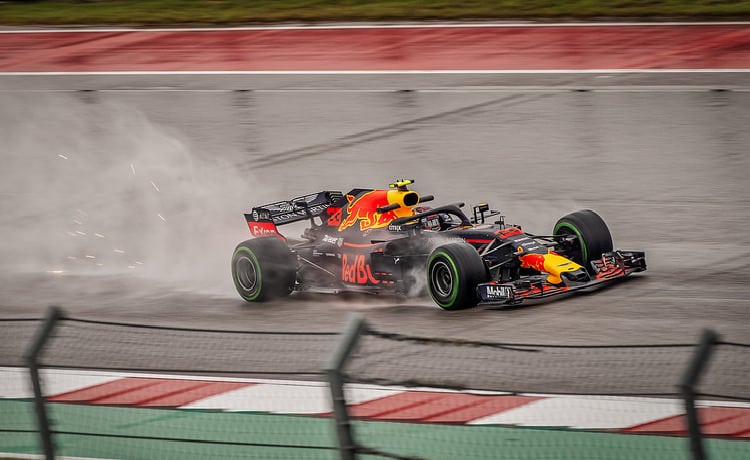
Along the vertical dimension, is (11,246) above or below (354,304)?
above

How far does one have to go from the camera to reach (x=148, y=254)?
15.4m

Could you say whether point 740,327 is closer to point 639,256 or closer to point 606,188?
point 639,256

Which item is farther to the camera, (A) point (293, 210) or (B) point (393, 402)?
(A) point (293, 210)

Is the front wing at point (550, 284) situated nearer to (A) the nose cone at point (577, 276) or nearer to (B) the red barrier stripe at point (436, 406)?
(A) the nose cone at point (577, 276)

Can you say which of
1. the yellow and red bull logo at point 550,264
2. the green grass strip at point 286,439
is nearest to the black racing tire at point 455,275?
the yellow and red bull logo at point 550,264

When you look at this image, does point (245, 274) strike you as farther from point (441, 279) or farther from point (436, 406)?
point (436, 406)

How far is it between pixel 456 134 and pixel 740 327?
10.8 meters

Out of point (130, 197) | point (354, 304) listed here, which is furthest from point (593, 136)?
point (354, 304)

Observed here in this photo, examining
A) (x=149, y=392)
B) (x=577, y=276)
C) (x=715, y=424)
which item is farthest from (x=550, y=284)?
(x=149, y=392)

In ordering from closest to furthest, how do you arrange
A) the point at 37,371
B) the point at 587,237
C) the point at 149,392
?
the point at 37,371 → the point at 149,392 → the point at 587,237

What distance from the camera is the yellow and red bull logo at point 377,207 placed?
12273 millimetres

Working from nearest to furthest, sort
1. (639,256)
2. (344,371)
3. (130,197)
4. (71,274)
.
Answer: (344,371) → (639,256) → (71,274) → (130,197)

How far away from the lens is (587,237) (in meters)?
11.9

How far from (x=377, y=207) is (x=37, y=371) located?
609 centimetres
